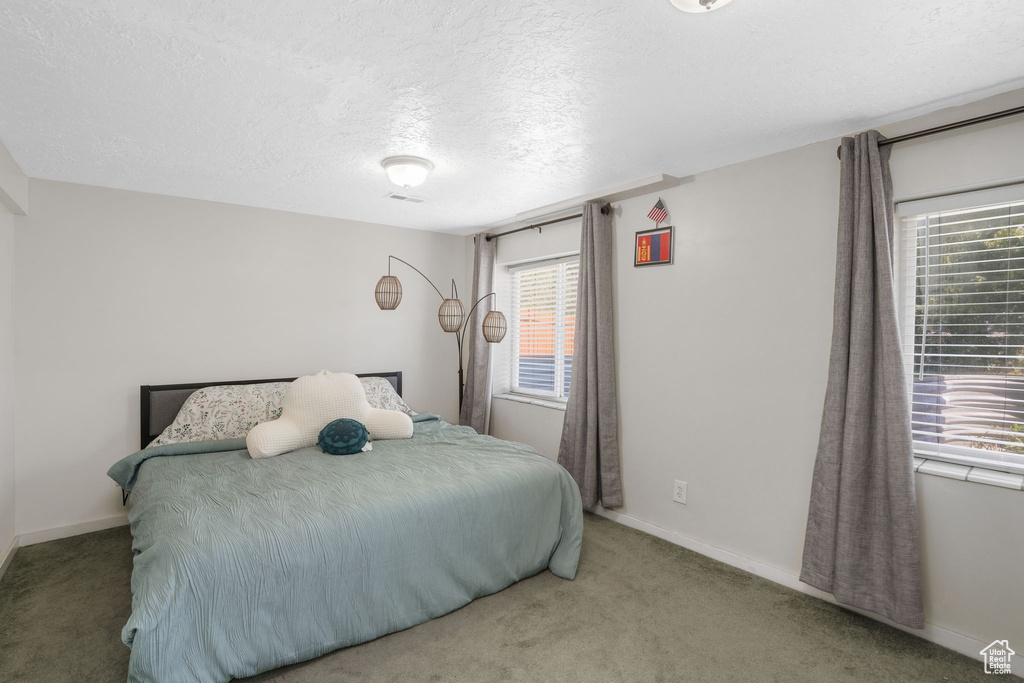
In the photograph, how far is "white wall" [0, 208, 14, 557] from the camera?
9.36 ft

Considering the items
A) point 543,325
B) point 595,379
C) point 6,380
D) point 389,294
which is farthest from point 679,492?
point 6,380

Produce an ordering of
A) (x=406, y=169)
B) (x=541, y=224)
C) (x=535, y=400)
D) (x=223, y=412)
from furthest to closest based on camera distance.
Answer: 1. (x=535, y=400)
2. (x=541, y=224)
3. (x=223, y=412)
4. (x=406, y=169)

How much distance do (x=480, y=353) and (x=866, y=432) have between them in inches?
117

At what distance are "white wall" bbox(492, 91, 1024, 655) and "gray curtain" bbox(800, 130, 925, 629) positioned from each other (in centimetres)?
14

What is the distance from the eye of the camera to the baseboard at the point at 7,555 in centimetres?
276

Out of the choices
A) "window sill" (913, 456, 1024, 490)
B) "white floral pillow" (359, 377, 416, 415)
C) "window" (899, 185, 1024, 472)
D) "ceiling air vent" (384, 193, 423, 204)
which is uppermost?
"ceiling air vent" (384, 193, 423, 204)

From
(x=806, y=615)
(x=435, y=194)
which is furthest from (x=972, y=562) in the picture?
(x=435, y=194)

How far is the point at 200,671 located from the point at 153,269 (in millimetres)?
2758

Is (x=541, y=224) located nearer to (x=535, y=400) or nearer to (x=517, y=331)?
(x=517, y=331)

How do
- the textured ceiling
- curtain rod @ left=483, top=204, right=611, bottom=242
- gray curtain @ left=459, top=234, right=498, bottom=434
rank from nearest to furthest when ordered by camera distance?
1. the textured ceiling
2. curtain rod @ left=483, top=204, right=611, bottom=242
3. gray curtain @ left=459, top=234, right=498, bottom=434

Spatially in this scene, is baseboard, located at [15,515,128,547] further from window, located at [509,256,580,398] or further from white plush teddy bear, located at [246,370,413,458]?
window, located at [509,256,580,398]

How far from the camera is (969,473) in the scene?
212 cm

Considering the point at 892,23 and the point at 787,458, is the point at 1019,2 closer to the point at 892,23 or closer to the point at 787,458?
the point at 892,23

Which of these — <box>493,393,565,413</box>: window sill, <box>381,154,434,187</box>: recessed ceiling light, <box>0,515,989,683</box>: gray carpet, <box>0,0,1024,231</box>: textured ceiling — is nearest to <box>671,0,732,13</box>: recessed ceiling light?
<box>0,0,1024,231</box>: textured ceiling
